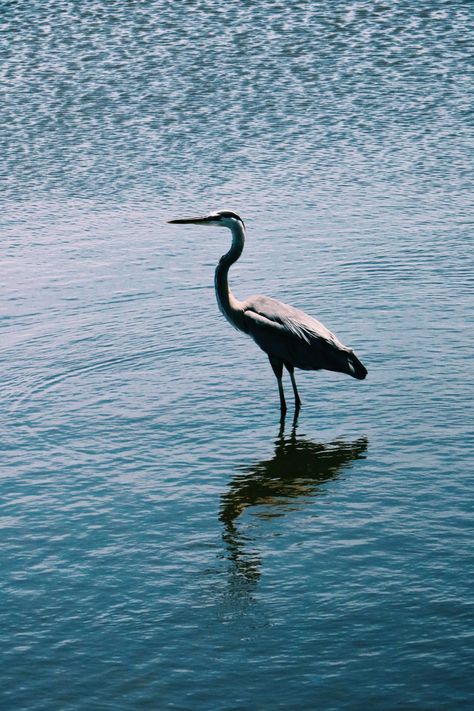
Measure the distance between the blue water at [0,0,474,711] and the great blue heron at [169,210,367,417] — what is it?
443 millimetres

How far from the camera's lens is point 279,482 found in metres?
12.9

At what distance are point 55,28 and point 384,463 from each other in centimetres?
2448

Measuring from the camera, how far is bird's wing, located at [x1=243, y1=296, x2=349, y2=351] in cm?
1466

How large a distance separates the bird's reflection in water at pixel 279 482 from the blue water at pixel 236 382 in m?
0.03

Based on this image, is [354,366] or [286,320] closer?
[354,366]

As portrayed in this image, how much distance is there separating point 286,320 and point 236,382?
3.87ft

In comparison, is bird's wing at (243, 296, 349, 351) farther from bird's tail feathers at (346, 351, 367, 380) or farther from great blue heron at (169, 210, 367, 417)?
bird's tail feathers at (346, 351, 367, 380)

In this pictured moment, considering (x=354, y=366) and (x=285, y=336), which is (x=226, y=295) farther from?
(x=354, y=366)

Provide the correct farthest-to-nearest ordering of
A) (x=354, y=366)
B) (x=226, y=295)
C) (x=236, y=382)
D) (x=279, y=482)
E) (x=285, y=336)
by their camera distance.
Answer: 1. (x=236, y=382)
2. (x=226, y=295)
3. (x=285, y=336)
4. (x=354, y=366)
5. (x=279, y=482)

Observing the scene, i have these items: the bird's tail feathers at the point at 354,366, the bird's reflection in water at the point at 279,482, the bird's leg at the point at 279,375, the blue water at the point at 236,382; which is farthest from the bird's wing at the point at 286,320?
the bird's reflection in water at the point at 279,482

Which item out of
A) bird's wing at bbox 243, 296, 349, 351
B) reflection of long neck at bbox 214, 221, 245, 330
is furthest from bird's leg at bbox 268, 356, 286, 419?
reflection of long neck at bbox 214, 221, 245, 330

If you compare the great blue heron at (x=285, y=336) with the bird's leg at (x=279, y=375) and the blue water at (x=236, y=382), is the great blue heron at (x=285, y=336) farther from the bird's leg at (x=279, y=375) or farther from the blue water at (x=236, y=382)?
the blue water at (x=236, y=382)

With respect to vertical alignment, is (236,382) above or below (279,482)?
above

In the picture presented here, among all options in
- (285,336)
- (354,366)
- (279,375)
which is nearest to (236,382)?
(279,375)
